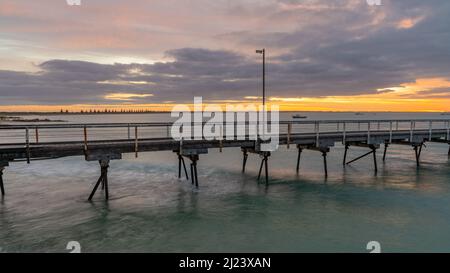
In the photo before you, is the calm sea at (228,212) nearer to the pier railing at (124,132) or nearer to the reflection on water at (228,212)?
the reflection on water at (228,212)

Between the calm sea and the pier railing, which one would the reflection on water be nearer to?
the calm sea

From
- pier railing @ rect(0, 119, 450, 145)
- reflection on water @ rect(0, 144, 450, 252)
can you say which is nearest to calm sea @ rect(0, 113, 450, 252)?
reflection on water @ rect(0, 144, 450, 252)

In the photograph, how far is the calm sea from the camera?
11859 mm

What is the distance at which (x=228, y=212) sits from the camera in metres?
15.3

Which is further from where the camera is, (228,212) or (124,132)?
(124,132)

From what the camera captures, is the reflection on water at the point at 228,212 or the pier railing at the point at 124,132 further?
the pier railing at the point at 124,132

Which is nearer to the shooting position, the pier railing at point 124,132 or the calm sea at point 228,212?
the calm sea at point 228,212

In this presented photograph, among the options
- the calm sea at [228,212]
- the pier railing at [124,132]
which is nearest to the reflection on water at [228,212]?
the calm sea at [228,212]

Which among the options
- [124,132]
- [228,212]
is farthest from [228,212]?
[124,132]

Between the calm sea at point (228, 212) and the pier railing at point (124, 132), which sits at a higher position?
the pier railing at point (124, 132)

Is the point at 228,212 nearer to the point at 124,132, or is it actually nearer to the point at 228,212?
the point at 228,212

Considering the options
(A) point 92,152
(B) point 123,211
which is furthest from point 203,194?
(A) point 92,152

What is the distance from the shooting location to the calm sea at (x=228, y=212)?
11.9m

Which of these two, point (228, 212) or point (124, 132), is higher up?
point (124, 132)
